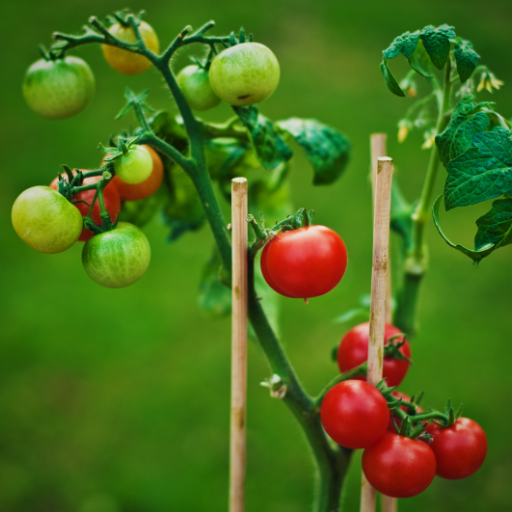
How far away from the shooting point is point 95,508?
1.25 metres

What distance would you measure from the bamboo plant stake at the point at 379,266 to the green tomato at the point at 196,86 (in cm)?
21

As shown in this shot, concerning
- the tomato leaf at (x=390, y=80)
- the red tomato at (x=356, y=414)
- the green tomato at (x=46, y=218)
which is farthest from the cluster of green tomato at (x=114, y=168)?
the red tomato at (x=356, y=414)

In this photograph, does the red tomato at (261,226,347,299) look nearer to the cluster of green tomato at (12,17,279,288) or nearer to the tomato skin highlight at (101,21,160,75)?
the cluster of green tomato at (12,17,279,288)

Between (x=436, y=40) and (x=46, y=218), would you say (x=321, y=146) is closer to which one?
(x=436, y=40)

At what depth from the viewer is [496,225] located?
0.51m

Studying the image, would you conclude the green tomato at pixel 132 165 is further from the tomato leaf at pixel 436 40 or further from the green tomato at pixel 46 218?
the tomato leaf at pixel 436 40

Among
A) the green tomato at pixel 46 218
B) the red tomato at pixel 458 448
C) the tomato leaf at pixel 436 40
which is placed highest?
the tomato leaf at pixel 436 40

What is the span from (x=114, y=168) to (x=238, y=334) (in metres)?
0.21

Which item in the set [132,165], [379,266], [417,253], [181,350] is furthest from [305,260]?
[181,350]

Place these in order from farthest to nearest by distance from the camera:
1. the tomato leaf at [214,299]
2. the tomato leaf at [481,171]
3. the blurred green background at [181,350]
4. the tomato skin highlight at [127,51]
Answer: the blurred green background at [181,350]
the tomato leaf at [214,299]
the tomato skin highlight at [127,51]
the tomato leaf at [481,171]

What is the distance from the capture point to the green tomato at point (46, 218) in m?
0.51

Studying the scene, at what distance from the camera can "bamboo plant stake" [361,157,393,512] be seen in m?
0.53

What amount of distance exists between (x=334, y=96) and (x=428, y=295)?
1052mm

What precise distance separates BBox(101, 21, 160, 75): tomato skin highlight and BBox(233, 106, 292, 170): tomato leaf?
118 mm
